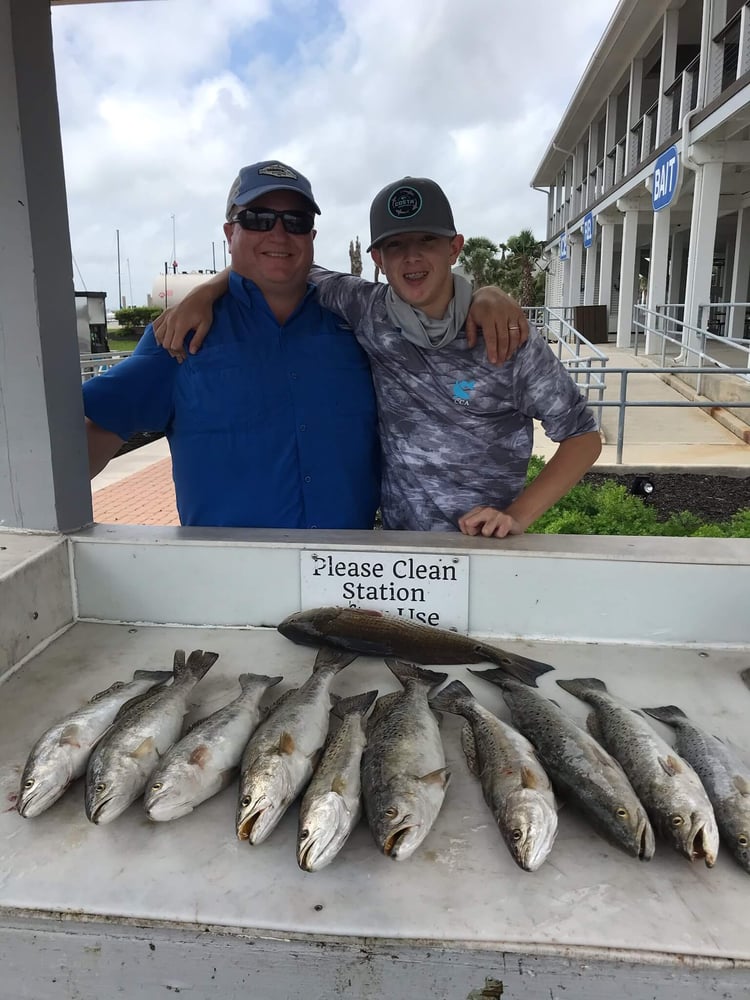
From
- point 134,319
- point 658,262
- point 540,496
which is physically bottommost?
point 540,496

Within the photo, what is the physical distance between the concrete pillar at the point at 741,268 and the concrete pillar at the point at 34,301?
70.0ft

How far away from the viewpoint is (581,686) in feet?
6.69

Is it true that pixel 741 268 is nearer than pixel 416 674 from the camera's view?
No

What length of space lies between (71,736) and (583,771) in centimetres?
124

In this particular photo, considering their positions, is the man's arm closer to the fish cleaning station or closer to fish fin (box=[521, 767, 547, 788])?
the fish cleaning station

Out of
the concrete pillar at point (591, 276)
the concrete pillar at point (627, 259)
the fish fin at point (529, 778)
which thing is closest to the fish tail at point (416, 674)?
the fish fin at point (529, 778)

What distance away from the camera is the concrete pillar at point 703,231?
14570 mm

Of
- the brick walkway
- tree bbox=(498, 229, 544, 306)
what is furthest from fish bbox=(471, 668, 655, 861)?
tree bbox=(498, 229, 544, 306)

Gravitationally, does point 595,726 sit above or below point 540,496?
below

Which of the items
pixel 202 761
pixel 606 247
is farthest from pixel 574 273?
pixel 202 761

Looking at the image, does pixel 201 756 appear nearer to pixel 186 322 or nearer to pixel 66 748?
pixel 66 748

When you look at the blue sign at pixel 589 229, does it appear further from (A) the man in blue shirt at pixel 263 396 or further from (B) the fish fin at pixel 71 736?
(B) the fish fin at pixel 71 736

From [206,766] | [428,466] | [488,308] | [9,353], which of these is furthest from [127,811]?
[488,308]

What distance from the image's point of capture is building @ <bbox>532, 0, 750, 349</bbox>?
1423 cm
